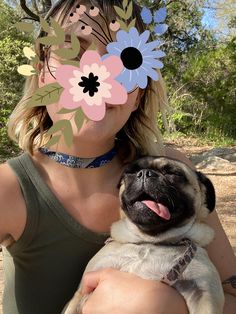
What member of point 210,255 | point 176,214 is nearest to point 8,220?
point 176,214

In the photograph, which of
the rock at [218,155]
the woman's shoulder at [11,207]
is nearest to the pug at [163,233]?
the woman's shoulder at [11,207]

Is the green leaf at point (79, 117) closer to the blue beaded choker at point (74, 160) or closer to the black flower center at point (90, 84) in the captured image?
the black flower center at point (90, 84)

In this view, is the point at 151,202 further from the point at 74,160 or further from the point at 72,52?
the point at 72,52

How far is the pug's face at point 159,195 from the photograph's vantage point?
2.09 meters

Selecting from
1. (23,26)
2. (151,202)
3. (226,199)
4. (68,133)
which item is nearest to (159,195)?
(151,202)

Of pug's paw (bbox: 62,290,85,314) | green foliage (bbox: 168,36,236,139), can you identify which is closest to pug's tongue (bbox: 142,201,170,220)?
pug's paw (bbox: 62,290,85,314)

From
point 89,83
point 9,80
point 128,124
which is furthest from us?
point 9,80

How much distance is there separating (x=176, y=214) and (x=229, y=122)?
42.4 ft

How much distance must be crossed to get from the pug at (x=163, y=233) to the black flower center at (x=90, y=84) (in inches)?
26.2

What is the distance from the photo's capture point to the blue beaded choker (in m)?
2.11

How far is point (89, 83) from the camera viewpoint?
1.53 meters

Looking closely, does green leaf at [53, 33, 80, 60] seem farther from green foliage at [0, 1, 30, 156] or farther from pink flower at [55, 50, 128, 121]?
green foliage at [0, 1, 30, 156]

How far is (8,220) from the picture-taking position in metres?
1.93
